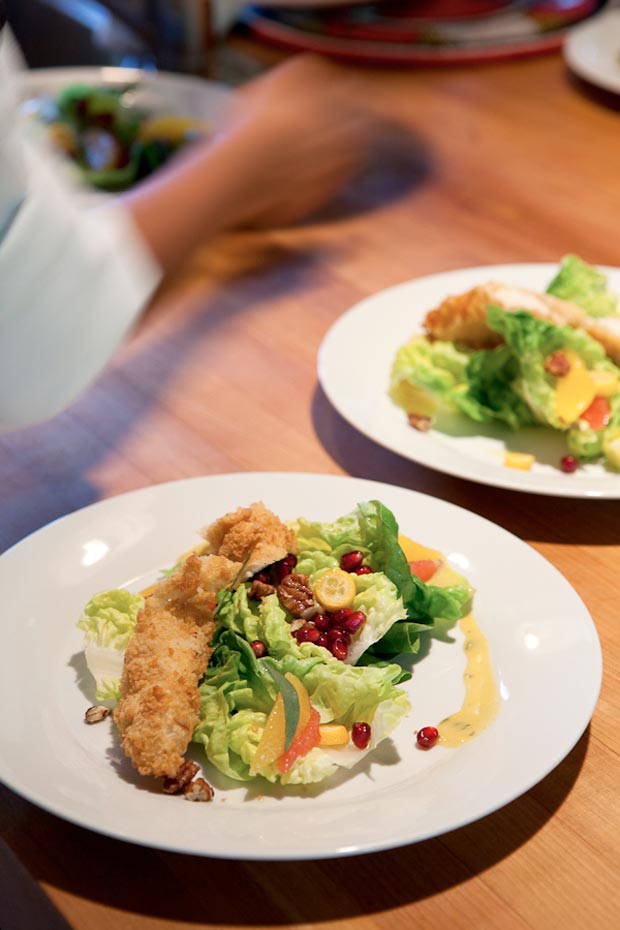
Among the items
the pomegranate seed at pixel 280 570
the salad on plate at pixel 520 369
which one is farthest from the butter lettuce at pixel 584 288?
the pomegranate seed at pixel 280 570

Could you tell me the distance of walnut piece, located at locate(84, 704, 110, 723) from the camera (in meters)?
1.08

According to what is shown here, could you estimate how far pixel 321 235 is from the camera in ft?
7.05

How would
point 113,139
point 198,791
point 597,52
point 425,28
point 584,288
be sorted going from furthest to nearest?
point 425,28 → point 597,52 → point 113,139 → point 584,288 → point 198,791

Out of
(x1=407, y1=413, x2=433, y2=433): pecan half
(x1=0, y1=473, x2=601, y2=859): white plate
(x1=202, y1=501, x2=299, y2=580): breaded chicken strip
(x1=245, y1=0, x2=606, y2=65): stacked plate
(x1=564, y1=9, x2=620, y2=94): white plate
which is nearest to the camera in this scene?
(x1=0, y1=473, x2=601, y2=859): white plate

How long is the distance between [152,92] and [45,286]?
4.14ft

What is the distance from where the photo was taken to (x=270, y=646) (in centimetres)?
111

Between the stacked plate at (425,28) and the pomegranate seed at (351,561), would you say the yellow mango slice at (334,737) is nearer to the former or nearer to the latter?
the pomegranate seed at (351,561)

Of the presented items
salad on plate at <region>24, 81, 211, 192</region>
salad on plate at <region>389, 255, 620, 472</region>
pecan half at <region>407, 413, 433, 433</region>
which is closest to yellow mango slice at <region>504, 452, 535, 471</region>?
salad on plate at <region>389, 255, 620, 472</region>

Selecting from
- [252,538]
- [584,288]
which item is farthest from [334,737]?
[584,288]

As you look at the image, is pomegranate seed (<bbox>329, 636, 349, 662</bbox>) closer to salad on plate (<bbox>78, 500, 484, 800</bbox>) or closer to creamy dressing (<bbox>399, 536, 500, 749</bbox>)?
salad on plate (<bbox>78, 500, 484, 800</bbox>)

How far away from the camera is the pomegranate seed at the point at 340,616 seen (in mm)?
1129

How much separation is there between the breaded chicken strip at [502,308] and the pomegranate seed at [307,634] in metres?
0.65

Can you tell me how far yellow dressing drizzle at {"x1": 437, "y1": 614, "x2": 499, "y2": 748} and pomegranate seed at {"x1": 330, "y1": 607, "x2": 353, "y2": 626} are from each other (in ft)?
0.43

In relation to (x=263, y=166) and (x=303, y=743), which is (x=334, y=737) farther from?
(x=263, y=166)
